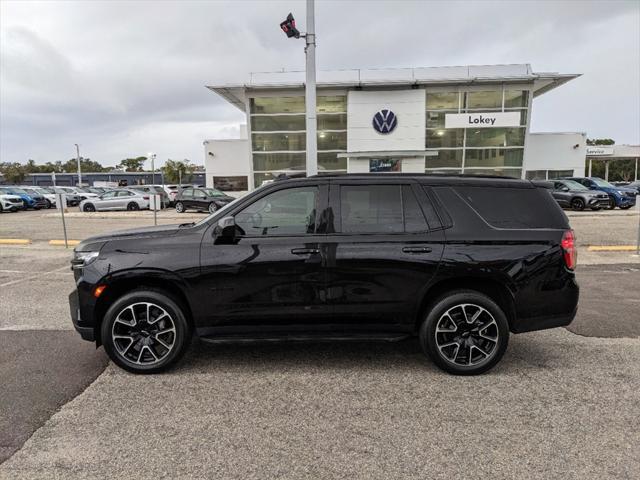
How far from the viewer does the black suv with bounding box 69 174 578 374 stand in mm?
4055

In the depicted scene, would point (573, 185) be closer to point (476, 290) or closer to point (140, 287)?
point (476, 290)

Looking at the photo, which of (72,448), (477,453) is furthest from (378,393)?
(72,448)

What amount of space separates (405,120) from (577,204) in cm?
1030

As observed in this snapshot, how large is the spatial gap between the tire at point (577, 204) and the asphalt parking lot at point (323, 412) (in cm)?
1979

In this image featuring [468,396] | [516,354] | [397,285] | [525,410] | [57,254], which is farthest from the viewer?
[57,254]

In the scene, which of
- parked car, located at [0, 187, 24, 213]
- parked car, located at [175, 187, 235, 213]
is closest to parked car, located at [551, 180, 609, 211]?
parked car, located at [175, 187, 235, 213]

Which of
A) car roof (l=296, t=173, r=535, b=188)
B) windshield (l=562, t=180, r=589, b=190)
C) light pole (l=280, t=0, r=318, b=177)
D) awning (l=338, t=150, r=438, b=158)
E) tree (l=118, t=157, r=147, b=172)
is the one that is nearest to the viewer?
car roof (l=296, t=173, r=535, b=188)

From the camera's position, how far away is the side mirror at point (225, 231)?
4.03m

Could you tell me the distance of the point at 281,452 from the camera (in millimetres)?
2984

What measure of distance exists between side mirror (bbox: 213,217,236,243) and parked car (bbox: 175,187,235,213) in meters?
20.3

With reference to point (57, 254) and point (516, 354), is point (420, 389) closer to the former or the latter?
point (516, 354)

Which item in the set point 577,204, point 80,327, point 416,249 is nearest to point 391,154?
point 577,204

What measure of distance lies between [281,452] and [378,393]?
3.62ft

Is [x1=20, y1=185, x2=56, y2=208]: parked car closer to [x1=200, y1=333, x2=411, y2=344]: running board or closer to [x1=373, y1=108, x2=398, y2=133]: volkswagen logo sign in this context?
[x1=373, y1=108, x2=398, y2=133]: volkswagen logo sign
